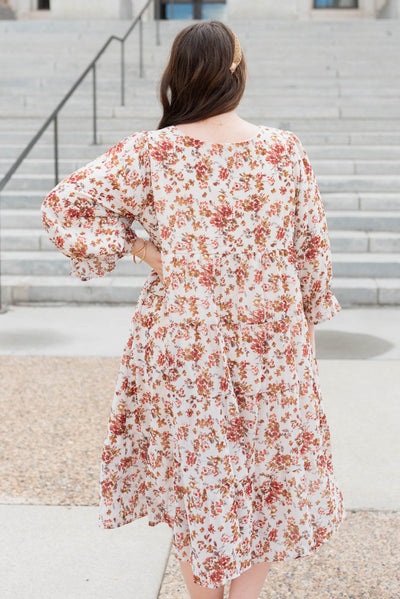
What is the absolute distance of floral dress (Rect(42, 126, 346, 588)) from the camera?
2039 mm

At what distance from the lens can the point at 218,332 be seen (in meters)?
2.04

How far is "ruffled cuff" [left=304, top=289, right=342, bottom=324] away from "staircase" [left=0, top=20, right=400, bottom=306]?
5.09m

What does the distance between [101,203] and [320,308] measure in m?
0.70

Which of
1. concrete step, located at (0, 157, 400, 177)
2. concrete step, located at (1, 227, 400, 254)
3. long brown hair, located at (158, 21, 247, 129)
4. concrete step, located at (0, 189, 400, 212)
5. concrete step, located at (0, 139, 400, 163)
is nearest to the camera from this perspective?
long brown hair, located at (158, 21, 247, 129)

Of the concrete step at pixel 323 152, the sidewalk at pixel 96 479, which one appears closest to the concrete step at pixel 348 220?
the concrete step at pixel 323 152

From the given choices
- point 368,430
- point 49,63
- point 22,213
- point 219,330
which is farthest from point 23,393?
point 49,63

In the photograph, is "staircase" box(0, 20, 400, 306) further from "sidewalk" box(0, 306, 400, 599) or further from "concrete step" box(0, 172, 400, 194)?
"sidewalk" box(0, 306, 400, 599)

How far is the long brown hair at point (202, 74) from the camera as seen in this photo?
6.59 feet

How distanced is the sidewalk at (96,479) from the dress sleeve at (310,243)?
3.55 feet

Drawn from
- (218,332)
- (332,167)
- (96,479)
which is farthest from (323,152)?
(218,332)

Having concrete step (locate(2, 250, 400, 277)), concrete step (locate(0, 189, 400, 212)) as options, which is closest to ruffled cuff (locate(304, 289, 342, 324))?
concrete step (locate(2, 250, 400, 277))

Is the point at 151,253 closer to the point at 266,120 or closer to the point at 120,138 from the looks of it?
the point at 120,138

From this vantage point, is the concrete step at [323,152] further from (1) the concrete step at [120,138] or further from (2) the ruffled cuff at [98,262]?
(2) the ruffled cuff at [98,262]

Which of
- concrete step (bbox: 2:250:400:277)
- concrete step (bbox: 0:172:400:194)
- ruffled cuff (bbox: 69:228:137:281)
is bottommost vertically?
concrete step (bbox: 2:250:400:277)
